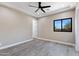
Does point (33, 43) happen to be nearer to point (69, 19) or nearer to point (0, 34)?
point (0, 34)

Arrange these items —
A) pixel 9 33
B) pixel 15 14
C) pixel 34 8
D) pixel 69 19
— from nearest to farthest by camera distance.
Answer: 1. pixel 69 19
2. pixel 9 33
3. pixel 15 14
4. pixel 34 8

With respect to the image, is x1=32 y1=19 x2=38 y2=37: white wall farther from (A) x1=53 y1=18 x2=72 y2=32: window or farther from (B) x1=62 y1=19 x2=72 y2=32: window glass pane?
(B) x1=62 y1=19 x2=72 y2=32: window glass pane

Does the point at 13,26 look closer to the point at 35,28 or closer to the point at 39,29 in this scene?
the point at 35,28

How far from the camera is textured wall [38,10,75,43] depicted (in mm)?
2389

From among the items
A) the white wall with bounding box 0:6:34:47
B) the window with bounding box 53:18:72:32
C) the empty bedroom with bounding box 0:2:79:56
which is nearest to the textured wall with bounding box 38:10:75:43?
the empty bedroom with bounding box 0:2:79:56

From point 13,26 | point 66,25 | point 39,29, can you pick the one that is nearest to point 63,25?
point 66,25

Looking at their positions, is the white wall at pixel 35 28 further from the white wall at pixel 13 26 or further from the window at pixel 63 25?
the window at pixel 63 25

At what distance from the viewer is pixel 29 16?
2.75 m

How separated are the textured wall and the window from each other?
0.10 m

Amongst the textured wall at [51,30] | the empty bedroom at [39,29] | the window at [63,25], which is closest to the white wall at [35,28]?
the empty bedroom at [39,29]

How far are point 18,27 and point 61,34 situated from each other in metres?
1.49

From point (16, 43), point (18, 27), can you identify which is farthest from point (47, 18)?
point (16, 43)

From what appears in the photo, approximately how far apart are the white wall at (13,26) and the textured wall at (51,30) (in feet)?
1.35

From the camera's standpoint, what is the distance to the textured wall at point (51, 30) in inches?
94.1
